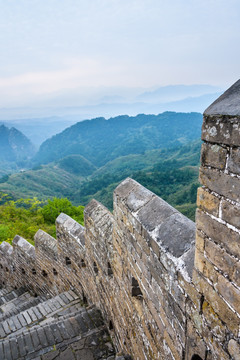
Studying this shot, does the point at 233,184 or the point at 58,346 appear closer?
the point at 233,184

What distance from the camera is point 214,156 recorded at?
48.9 inches

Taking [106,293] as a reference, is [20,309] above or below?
below

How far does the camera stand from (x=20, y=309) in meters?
6.57

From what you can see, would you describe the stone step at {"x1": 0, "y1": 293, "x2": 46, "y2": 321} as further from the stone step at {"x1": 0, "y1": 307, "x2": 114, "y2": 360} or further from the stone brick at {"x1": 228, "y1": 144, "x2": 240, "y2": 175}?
the stone brick at {"x1": 228, "y1": 144, "x2": 240, "y2": 175}

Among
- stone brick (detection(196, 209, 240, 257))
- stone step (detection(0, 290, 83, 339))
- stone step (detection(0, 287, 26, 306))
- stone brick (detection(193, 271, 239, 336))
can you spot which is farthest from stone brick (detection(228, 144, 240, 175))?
stone step (detection(0, 287, 26, 306))

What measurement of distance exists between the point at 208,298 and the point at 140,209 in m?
1.17

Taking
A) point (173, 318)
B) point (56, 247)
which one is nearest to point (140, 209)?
point (173, 318)

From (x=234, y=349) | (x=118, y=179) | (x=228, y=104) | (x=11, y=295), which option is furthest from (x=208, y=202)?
(x=118, y=179)

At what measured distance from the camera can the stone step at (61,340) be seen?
355 centimetres

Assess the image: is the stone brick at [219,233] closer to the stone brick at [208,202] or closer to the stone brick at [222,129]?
the stone brick at [208,202]

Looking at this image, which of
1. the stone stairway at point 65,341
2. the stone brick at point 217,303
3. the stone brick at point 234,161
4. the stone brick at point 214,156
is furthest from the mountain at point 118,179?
the stone brick at point 234,161

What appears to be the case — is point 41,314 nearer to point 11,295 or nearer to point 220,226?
point 11,295

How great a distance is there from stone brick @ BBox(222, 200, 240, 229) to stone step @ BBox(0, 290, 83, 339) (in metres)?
4.44

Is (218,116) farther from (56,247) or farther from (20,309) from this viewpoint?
(20,309)
